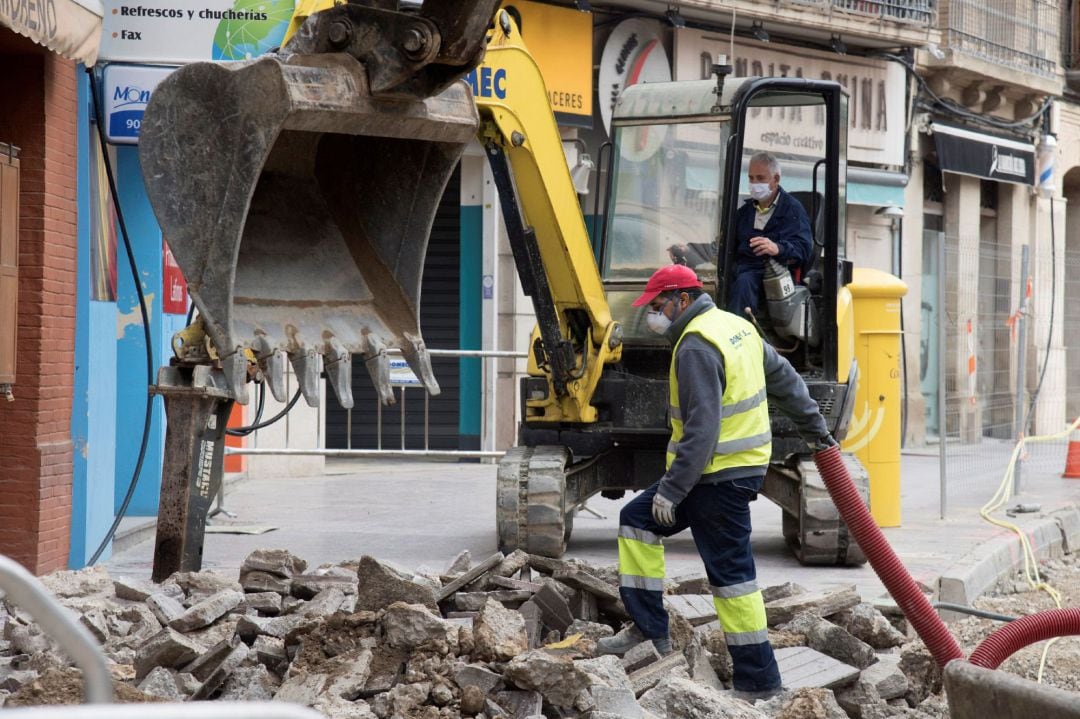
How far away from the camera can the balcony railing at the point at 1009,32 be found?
72.0 feet

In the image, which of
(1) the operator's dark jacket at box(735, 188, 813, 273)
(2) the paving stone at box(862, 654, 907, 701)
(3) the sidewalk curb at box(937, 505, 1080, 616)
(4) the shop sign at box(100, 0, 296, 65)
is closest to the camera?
(2) the paving stone at box(862, 654, 907, 701)

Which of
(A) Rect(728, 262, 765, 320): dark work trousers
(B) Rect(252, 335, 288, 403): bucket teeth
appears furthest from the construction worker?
(A) Rect(728, 262, 765, 320): dark work trousers

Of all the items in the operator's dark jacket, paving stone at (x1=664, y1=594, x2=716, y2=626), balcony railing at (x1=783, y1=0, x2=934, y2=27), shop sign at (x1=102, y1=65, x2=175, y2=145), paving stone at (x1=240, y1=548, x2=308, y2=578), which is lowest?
paving stone at (x1=664, y1=594, x2=716, y2=626)

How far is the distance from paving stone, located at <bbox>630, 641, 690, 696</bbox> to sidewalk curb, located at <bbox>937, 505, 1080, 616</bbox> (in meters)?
2.80

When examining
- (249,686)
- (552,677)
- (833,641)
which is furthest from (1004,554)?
(249,686)

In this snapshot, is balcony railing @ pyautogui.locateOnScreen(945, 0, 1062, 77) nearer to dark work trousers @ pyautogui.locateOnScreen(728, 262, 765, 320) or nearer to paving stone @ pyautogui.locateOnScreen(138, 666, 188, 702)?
dark work trousers @ pyautogui.locateOnScreen(728, 262, 765, 320)

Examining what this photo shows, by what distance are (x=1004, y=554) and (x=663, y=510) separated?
5027mm

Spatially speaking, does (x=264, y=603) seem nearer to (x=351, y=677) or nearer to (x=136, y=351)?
(x=351, y=677)

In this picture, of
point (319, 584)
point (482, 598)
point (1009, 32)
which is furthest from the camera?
point (1009, 32)

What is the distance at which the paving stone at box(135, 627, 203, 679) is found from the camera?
19.2 feet

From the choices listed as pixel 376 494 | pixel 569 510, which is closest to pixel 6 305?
pixel 569 510

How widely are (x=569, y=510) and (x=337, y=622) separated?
3696 millimetres

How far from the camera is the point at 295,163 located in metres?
6.13

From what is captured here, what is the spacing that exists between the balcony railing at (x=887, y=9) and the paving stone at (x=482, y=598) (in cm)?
1363
